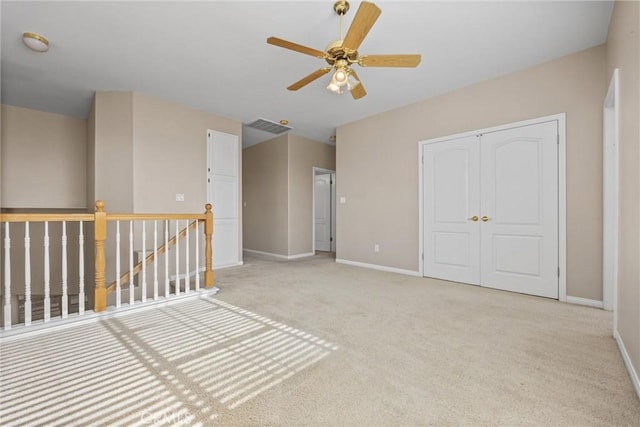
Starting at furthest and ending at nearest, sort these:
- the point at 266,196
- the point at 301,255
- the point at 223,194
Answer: the point at 266,196 < the point at 301,255 < the point at 223,194

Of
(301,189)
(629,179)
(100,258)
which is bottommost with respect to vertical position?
(100,258)

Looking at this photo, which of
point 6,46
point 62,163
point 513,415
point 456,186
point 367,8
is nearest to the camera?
point 513,415

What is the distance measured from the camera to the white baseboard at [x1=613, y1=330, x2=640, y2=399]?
59.3 inches

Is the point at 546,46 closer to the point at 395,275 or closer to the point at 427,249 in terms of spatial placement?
the point at 427,249

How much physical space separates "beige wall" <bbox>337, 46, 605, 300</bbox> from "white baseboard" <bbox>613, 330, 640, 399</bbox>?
109cm

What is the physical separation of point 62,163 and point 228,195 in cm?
280

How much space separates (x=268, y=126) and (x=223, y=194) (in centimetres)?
161

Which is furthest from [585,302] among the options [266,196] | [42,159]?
[42,159]

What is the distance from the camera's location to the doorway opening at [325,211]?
725cm

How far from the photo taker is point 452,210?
13.0 ft

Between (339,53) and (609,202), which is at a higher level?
(339,53)

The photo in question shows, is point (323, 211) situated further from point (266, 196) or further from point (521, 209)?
point (521, 209)

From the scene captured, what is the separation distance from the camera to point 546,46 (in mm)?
2889

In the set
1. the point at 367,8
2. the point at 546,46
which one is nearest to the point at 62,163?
the point at 367,8
